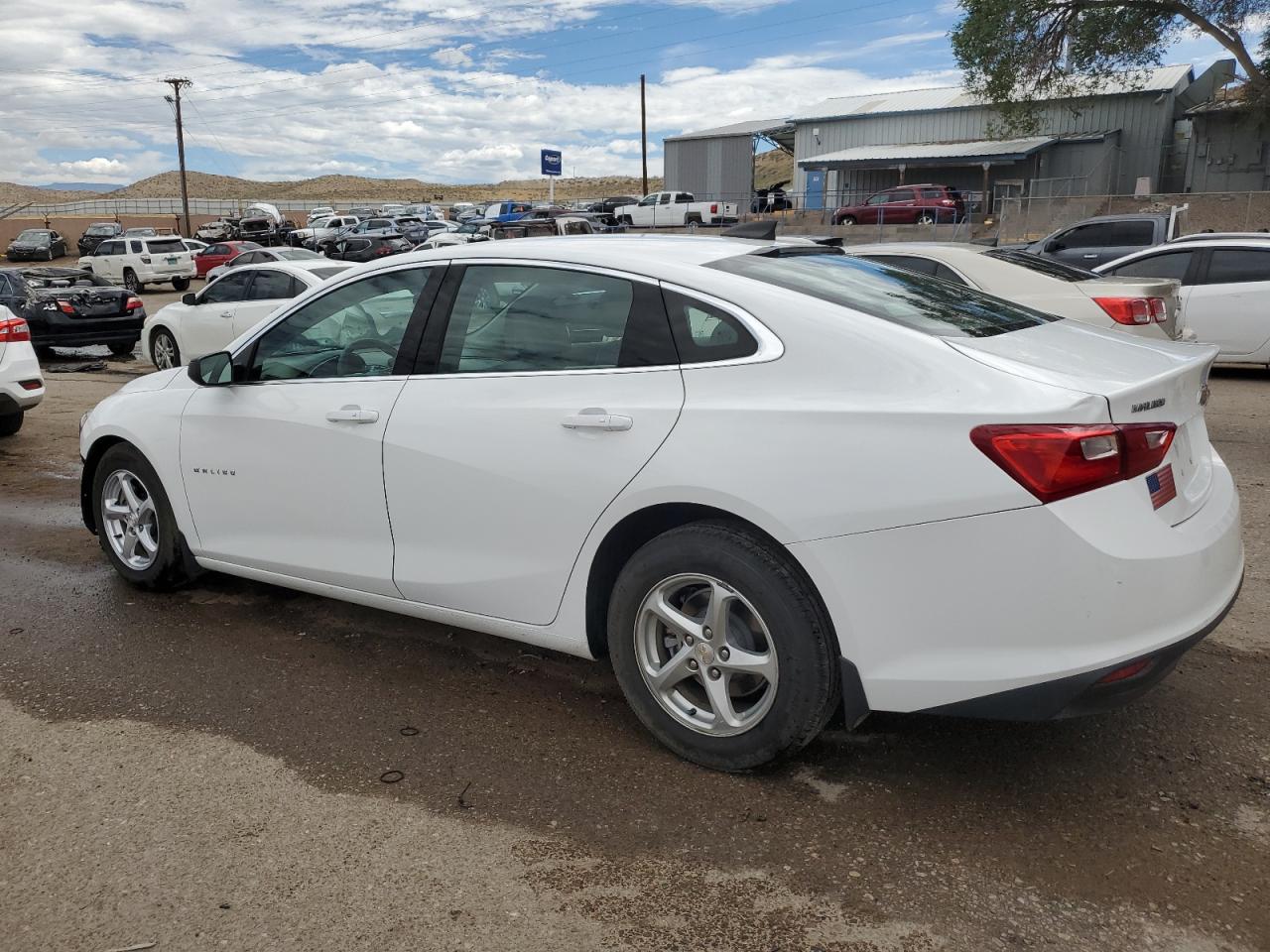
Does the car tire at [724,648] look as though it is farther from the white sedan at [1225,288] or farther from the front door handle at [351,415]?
the white sedan at [1225,288]

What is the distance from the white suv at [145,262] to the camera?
32.1 meters

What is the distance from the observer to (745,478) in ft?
9.75

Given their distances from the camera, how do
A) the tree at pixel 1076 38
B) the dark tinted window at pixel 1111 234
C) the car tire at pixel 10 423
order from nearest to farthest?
the car tire at pixel 10 423
the dark tinted window at pixel 1111 234
the tree at pixel 1076 38

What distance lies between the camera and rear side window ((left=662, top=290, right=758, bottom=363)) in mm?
3158

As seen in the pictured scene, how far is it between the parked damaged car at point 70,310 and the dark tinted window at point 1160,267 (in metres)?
13.8

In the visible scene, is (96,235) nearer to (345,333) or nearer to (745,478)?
(345,333)

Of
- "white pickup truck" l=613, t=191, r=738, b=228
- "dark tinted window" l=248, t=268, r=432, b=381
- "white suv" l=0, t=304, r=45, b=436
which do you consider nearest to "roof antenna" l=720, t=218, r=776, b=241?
"dark tinted window" l=248, t=268, r=432, b=381

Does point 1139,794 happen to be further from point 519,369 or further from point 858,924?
point 519,369

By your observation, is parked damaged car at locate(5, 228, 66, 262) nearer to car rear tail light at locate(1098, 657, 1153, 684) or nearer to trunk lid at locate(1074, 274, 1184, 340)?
trunk lid at locate(1074, 274, 1184, 340)

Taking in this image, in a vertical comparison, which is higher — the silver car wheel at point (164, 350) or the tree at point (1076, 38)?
the tree at point (1076, 38)

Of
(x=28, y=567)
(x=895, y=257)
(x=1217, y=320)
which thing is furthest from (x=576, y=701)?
(x=1217, y=320)

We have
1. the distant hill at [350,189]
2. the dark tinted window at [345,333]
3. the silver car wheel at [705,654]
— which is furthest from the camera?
the distant hill at [350,189]

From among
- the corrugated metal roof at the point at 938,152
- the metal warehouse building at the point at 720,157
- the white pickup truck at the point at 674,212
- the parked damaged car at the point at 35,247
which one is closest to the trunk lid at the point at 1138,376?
the white pickup truck at the point at 674,212

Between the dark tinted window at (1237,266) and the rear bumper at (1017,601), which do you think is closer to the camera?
the rear bumper at (1017,601)
